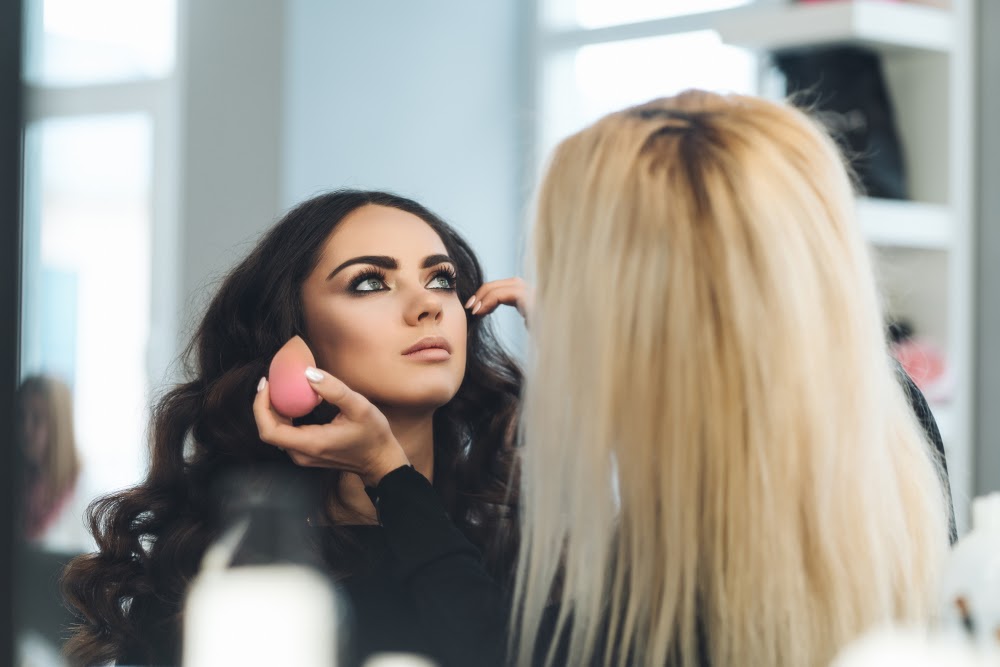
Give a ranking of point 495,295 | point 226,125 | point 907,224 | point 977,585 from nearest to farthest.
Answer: point 977,585 < point 495,295 < point 226,125 < point 907,224

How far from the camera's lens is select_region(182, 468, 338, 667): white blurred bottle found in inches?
21.5

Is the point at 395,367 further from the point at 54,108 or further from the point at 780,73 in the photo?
the point at 780,73

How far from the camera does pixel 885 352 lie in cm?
54

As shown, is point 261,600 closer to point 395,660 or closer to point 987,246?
point 395,660

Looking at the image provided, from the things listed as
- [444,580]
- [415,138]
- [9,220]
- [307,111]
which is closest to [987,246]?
[415,138]

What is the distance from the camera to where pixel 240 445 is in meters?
0.72

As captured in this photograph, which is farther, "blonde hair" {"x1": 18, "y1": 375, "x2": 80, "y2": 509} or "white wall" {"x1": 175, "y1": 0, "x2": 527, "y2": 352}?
"white wall" {"x1": 175, "y1": 0, "x2": 527, "y2": 352}

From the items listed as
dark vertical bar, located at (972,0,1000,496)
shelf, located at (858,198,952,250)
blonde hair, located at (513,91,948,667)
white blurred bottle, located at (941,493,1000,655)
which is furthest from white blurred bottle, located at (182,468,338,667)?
dark vertical bar, located at (972,0,1000,496)

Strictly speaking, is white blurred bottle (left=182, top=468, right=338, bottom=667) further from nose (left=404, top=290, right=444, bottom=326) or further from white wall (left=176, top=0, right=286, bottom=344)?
white wall (left=176, top=0, right=286, bottom=344)

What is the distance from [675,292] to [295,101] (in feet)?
2.42

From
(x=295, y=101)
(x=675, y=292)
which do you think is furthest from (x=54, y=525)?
(x=295, y=101)

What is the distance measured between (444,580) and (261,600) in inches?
3.7

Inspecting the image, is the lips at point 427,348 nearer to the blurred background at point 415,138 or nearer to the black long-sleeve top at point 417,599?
the black long-sleeve top at point 417,599

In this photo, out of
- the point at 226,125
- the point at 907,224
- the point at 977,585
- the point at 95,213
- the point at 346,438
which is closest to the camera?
the point at 977,585
